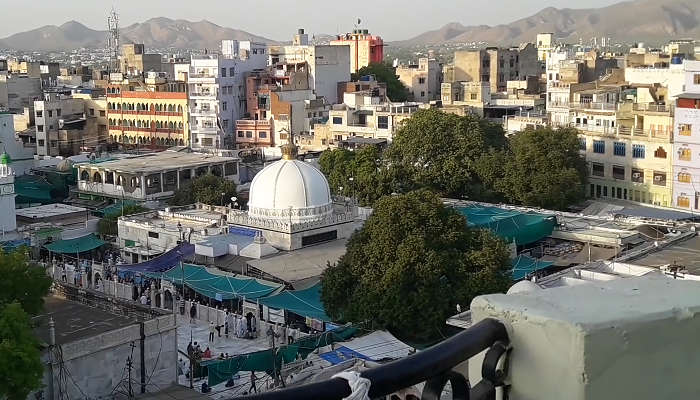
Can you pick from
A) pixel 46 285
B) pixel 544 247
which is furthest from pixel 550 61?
pixel 46 285

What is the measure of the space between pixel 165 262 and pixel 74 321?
8.18m

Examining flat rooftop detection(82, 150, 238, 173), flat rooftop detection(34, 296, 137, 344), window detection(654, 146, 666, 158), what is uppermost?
window detection(654, 146, 666, 158)

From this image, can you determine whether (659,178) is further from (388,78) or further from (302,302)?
(388,78)

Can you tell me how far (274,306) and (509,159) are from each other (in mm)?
16137

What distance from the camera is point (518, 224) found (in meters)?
29.3

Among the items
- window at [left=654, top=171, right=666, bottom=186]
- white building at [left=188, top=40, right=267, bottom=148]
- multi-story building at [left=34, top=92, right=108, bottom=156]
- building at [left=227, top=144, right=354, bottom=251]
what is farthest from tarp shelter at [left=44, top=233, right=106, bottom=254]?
multi-story building at [left=34, top=92, right=108, bottom=156]

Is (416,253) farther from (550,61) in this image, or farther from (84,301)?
(550,61)

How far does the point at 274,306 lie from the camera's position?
74.2 ft

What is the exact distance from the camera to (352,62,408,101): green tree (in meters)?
66.2

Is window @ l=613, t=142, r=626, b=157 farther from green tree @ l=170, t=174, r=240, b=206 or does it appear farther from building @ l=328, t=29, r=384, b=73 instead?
building @ l=328, t=29, r=384, b=73

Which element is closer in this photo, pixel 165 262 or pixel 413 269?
pixel 413 269

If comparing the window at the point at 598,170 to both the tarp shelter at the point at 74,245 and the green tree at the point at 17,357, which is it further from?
the green tree at the point at 17,357

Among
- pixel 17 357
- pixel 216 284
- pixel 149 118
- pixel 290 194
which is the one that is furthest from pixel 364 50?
pixel 17 357

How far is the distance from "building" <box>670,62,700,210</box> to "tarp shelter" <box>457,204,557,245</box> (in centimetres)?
886
